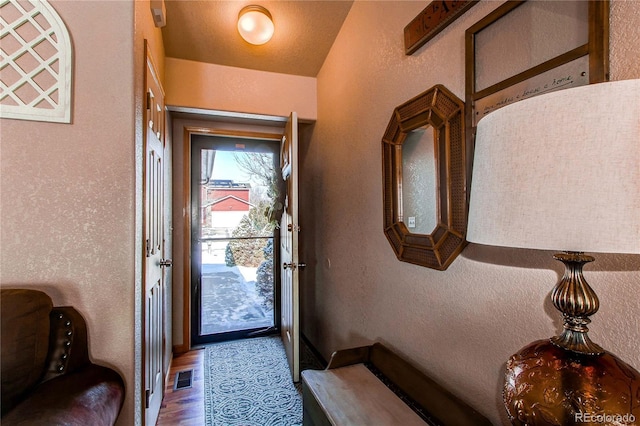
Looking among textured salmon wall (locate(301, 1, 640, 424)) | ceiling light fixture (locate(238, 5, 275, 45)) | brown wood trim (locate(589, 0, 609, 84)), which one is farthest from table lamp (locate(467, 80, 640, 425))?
ceiling light fixture (locate(238, 5, 275, 45))

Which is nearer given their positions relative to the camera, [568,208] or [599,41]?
[568,208]

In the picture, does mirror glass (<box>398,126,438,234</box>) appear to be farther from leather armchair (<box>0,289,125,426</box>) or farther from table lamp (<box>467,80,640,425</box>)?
leather armchair (<box>0,289,125,426</box>)

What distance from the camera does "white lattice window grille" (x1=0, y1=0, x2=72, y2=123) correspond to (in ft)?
3.76

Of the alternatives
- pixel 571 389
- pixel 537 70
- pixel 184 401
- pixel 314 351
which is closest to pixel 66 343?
pixel 184 401

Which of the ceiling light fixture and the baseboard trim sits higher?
the ceiling light fixture

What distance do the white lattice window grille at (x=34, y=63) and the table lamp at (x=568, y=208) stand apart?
5.08 feet

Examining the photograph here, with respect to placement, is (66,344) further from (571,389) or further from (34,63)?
(571,389)

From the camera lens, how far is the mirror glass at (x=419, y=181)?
1229 mm

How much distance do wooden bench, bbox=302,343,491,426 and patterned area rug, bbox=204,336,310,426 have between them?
67cm

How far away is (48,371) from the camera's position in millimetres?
1081

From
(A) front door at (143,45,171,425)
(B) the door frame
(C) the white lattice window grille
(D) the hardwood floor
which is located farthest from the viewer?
(B) the door frame

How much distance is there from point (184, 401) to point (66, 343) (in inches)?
48.5

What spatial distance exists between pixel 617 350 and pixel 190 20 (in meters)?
2.65

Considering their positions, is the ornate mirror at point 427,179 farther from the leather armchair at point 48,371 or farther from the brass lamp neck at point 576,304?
the leather armchair at point 48,371
